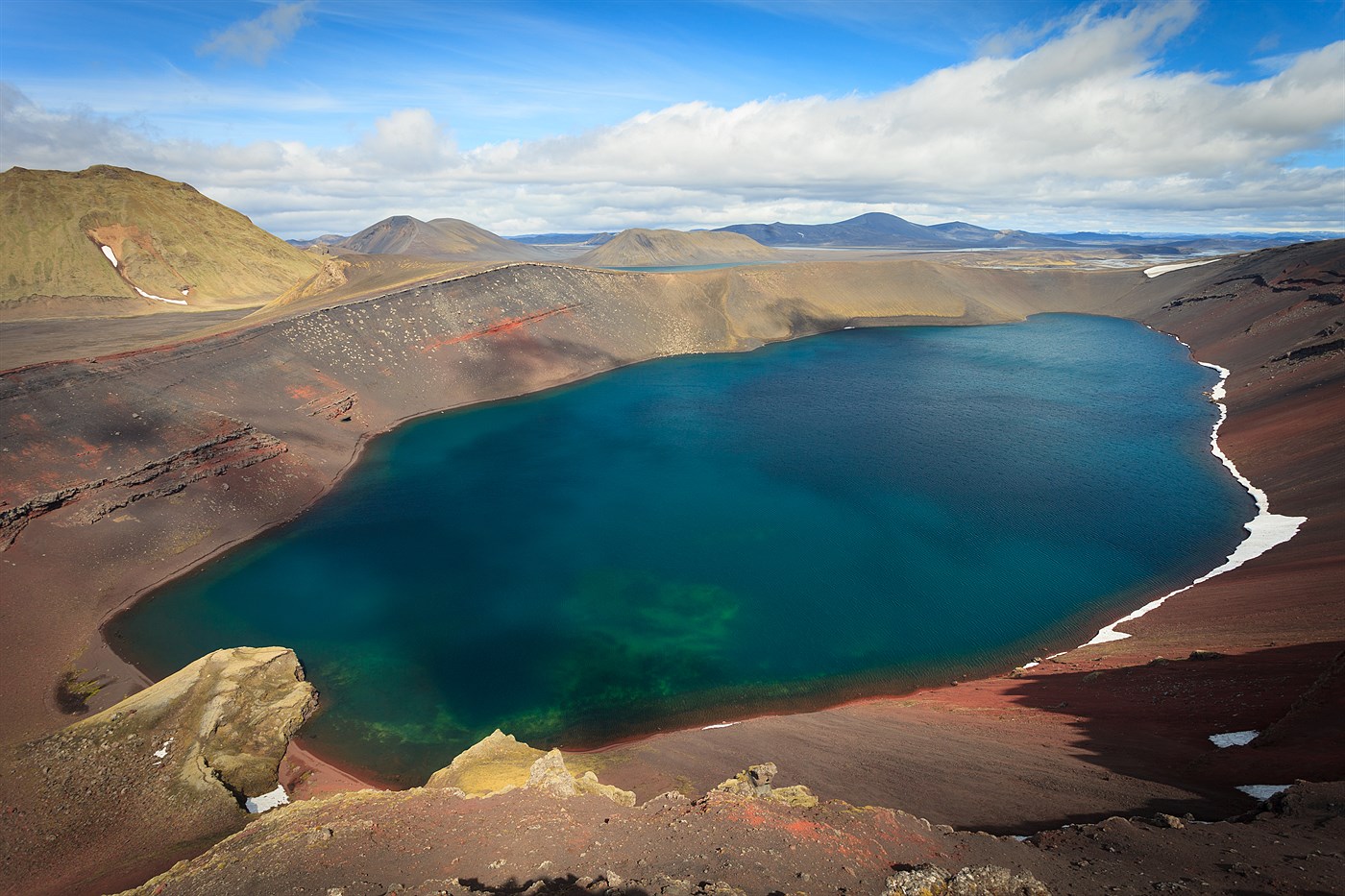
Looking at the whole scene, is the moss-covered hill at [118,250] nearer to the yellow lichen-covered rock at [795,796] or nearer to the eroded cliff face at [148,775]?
the eroded cliff face at [148,775]

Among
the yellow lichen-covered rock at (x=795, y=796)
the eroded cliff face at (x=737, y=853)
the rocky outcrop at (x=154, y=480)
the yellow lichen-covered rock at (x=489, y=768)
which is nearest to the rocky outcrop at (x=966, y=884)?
the eroded cliff face at (x=737, y=853)

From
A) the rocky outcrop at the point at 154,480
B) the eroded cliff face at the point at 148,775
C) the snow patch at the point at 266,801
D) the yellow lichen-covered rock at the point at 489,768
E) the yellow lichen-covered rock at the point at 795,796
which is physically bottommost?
the snow patch at the point at 266,801

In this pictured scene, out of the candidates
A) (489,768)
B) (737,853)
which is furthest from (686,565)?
(737,853)

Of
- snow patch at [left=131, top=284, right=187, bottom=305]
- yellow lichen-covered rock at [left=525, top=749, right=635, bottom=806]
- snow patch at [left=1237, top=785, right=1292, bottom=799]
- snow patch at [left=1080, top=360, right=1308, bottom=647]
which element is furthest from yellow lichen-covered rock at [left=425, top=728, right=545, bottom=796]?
snow patch at [left=131, top=284, right=187, bottom=305]

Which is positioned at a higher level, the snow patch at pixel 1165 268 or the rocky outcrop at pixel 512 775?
the snow patch at pixel 1165 268

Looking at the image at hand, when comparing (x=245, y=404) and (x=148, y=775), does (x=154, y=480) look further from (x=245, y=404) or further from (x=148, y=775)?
(x=148, y=775)
